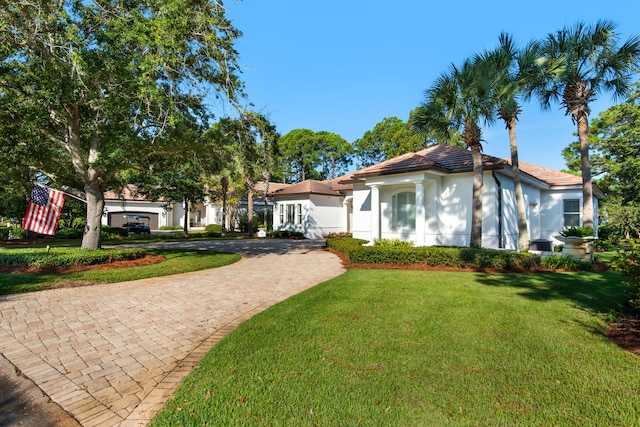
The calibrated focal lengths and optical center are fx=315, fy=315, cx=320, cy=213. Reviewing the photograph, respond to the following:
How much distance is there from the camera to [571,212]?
55.7 ft

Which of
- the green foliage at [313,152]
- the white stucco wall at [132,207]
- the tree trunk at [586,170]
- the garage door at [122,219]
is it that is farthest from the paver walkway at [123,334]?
the green foliage at [313,152]

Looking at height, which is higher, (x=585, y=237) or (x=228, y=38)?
(x=228, y=38)

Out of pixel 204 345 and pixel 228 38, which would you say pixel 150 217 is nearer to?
pixel 228 38

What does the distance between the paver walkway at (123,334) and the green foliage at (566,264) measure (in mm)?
7904

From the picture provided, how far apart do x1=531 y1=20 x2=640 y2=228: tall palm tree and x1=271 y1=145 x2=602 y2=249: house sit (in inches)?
111

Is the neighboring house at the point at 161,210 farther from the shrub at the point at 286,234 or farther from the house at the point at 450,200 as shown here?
the house at the point at 450,200

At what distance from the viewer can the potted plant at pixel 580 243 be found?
11.2 metres

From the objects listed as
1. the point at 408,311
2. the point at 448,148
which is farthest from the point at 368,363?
the point at 448,148

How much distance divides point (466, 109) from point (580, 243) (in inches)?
252

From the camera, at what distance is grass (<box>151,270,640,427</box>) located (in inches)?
102

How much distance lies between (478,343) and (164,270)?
8809mm

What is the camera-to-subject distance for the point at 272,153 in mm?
12250

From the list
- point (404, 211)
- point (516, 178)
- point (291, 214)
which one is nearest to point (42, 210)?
point (404, 211)

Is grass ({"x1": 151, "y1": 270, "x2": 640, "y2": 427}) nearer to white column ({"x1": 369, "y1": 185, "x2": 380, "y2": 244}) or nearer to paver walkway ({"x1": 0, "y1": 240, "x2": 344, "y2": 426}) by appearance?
paver walkway ({"x1": 0, "y1": 240, "x2": 344, "y2": 426})
